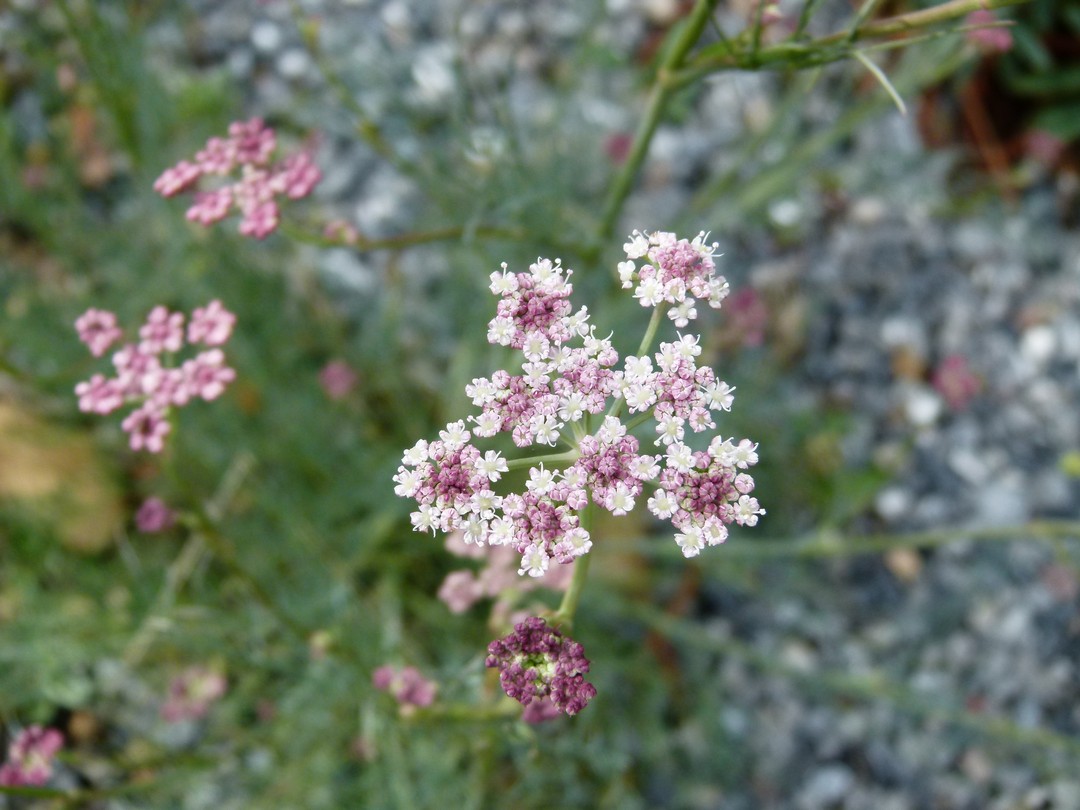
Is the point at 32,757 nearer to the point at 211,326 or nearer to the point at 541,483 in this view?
the point at 211,326

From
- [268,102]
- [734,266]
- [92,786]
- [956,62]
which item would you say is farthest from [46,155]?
[956,62]

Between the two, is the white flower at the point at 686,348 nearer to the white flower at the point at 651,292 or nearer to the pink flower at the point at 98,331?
the white flower at the point at 651,292

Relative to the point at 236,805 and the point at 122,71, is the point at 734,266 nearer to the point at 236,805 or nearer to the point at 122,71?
the point at 122,71

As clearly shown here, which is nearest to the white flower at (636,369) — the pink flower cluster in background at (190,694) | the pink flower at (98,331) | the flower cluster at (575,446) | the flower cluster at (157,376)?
the flower cluster at (575,446)

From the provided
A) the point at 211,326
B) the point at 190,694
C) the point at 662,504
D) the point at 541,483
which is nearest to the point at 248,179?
the point at 211,326

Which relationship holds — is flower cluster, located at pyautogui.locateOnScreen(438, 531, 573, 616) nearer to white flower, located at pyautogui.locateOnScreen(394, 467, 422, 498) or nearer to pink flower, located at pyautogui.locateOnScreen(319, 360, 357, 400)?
white flower, located at pyautogui.locateOnScreen(394, 467, 422, 498)
